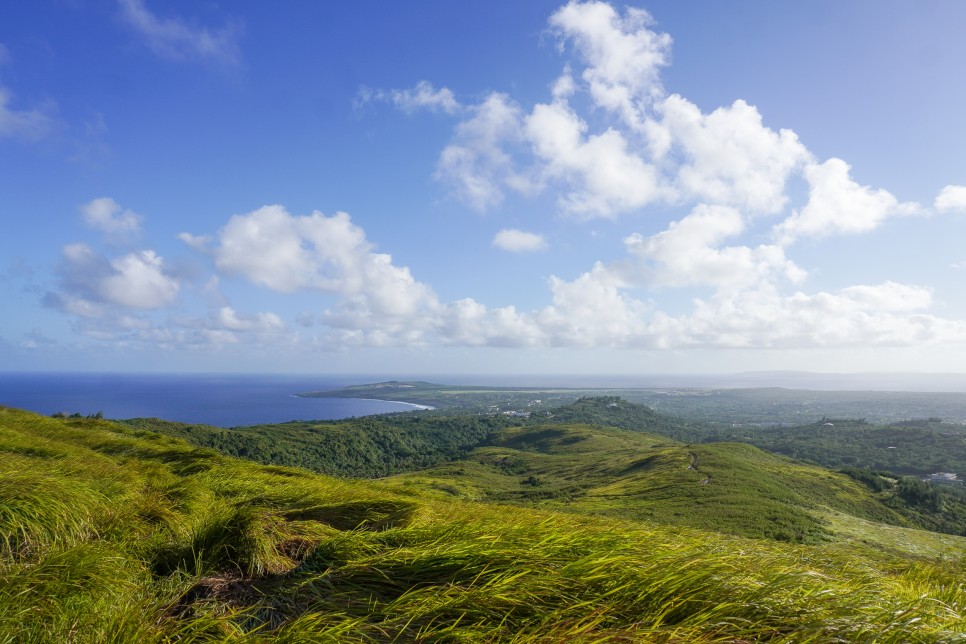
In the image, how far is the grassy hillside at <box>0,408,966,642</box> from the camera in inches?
108

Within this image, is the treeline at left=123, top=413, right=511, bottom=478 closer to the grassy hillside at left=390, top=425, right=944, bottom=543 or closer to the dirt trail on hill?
the grassy hillside at left=390, top=425, right=944, bottom=543

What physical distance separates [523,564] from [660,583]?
0.99 meters

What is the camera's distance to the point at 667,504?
7762 cm

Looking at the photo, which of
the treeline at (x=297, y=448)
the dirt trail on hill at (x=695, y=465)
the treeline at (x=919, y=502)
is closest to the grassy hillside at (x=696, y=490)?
the dirt trail on hill at (x=695, y=465)

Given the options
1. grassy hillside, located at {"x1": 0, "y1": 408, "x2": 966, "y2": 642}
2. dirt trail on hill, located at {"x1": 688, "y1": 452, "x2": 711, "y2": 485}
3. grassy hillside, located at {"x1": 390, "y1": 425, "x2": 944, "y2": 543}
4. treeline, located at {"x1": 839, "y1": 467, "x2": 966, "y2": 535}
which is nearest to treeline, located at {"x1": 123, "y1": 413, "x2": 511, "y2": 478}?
grassy hillside, located at {"x1": 390, "y1": 425, "x2": 944, "y2": 543}

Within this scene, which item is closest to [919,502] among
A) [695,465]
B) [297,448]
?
[695,465]

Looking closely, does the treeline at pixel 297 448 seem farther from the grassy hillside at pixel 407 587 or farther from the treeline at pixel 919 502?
the grassy hillside at pixel 407 587

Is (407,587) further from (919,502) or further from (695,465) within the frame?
(919,502)

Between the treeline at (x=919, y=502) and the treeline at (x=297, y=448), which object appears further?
the treeline at (x=297, y=448)

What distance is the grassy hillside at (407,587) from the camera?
2738mm

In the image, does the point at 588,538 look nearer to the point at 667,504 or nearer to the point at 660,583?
the point at 660,583

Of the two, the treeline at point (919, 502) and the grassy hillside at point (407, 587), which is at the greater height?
the grassy hillside at point (407, 587)

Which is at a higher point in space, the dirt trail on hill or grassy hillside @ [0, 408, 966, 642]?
grassy hillside @ [0, 408, 966, 642]

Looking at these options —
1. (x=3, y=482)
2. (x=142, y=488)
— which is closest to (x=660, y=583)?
(x=3, y=482)
